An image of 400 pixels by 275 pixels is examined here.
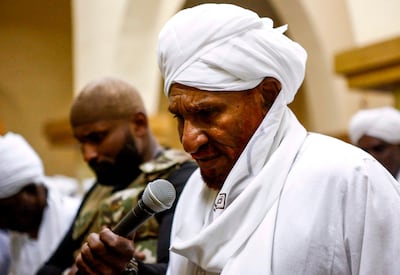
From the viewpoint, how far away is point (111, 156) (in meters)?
3.38

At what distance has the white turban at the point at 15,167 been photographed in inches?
168

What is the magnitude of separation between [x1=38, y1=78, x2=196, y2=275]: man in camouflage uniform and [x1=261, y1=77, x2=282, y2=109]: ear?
911 mm

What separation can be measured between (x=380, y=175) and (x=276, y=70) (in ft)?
1.27

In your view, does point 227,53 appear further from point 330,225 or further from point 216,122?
point 330,225

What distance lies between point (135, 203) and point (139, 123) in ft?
1.50

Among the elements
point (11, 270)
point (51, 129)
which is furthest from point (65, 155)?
point (11, 270)

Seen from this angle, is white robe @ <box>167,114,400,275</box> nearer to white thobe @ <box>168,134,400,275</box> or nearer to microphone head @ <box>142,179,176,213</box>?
white thobe @ <box>168,134,400,275</box>

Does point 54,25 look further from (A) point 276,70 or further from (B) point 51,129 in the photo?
(A) point 276,70

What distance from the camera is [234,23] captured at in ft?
7.33

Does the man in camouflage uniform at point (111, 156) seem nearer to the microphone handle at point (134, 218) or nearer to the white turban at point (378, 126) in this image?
the microphone handle at point (134, 218)

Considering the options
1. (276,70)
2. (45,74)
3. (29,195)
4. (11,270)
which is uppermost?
(276,70)

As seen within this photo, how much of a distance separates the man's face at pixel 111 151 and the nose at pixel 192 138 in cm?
117

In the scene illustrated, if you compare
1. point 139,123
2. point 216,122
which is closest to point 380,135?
point 139,123

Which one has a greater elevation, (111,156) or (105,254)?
(105,254)
